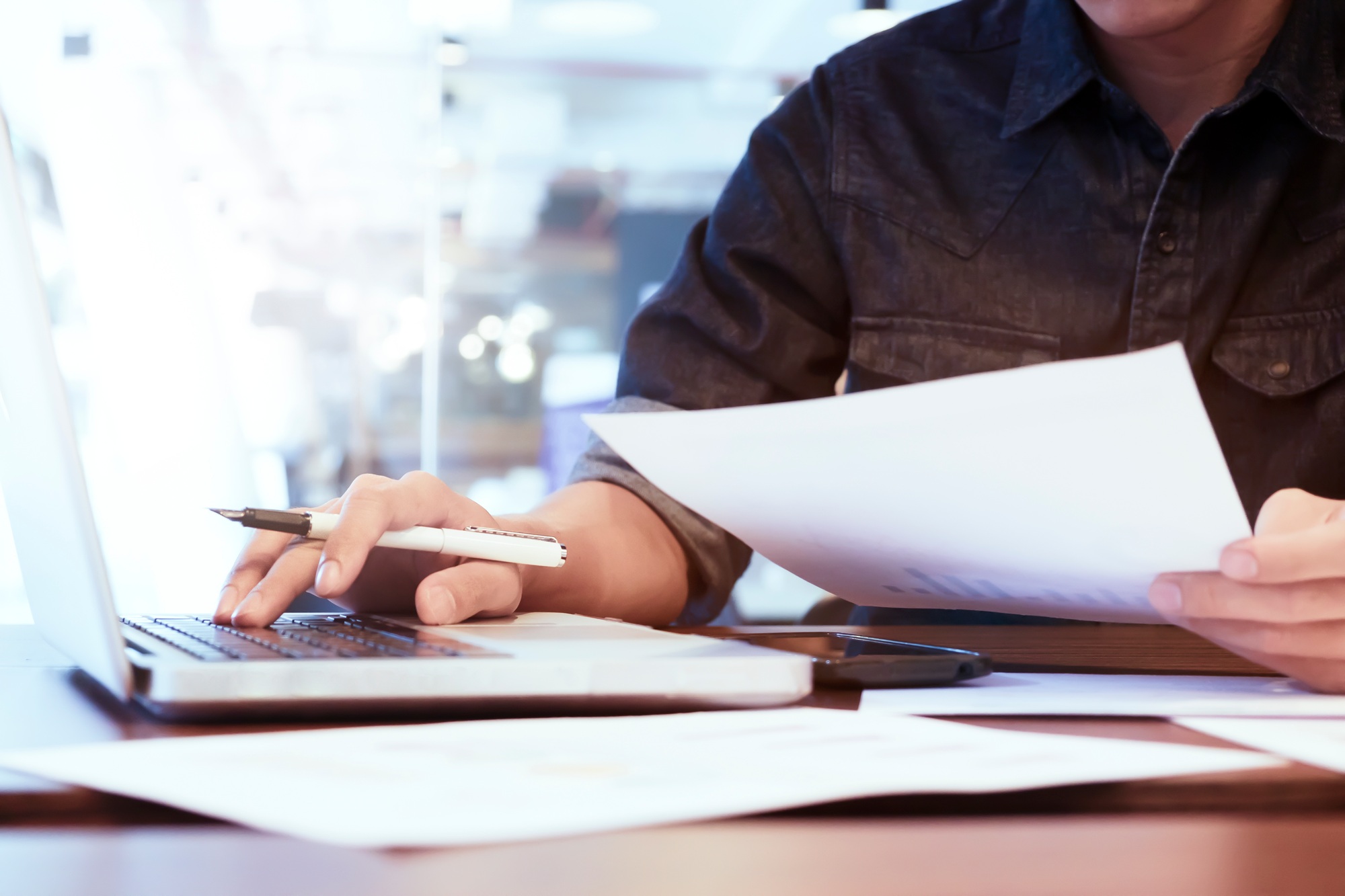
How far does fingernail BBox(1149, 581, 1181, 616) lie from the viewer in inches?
18.2

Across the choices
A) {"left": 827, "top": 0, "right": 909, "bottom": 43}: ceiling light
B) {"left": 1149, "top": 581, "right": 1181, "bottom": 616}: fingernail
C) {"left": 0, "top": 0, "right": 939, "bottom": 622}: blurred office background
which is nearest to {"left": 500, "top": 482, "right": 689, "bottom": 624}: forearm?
{"left": 1149, "top": 581, "right": 1181, "bottom": 616}: fingernail

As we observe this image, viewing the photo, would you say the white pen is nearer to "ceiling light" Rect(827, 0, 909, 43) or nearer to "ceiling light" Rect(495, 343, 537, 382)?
"ceiling light" Rect(827, 0, 909, 43)

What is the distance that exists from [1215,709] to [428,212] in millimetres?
4309

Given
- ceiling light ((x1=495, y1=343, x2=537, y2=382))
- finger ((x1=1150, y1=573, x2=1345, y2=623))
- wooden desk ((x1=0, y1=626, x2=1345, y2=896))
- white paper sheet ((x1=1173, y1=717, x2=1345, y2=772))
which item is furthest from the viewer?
ceiling light ((x1=495, y1=343, x2=537, y2=382))

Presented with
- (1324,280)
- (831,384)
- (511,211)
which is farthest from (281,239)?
(1324,280)

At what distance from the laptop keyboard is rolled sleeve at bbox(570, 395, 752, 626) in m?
0.31

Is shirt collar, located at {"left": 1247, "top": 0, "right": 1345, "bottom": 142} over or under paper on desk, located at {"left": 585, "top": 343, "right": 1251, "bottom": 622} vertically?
over

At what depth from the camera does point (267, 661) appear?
1.25 ft

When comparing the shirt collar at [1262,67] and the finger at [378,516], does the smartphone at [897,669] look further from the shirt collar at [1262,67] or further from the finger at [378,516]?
the shirt collar at [1262,67]

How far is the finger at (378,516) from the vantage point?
1.73ft

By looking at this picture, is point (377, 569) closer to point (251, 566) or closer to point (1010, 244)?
point (251, 566)

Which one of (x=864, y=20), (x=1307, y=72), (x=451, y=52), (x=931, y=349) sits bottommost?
(x=931, y=349)

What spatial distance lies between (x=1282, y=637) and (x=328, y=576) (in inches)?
16.1

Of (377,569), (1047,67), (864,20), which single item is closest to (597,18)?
(864,20)
